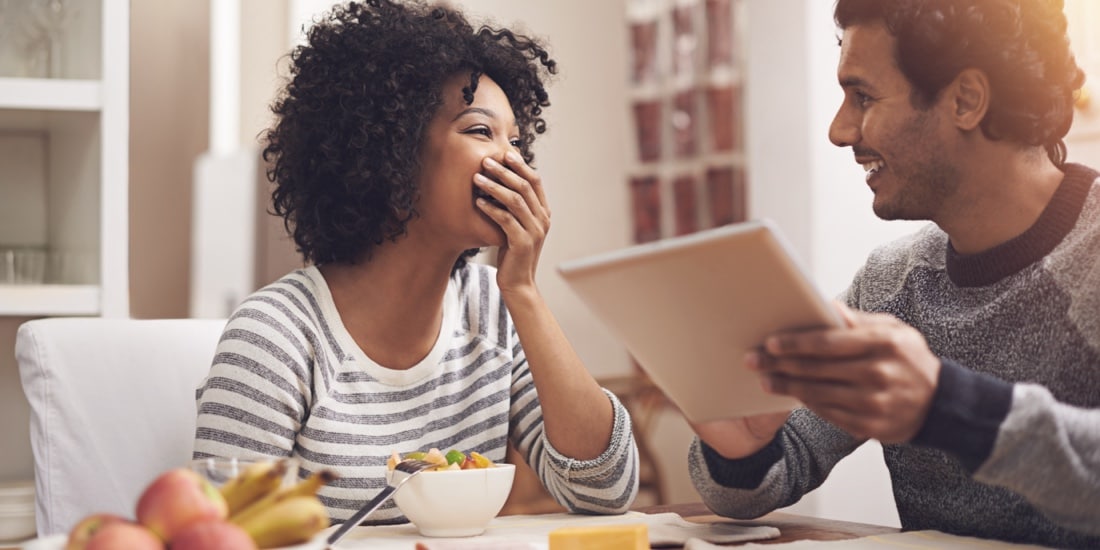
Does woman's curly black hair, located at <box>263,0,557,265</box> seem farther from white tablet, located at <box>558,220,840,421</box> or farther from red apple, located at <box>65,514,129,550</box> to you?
red apple, located at <box>65,514,129,550</box>

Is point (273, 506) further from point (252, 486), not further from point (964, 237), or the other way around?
point (964, 237)

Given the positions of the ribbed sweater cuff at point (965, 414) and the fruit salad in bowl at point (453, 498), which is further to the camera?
the fruit salad in bowl at point (453, 498)

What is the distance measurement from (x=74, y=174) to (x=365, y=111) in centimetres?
92

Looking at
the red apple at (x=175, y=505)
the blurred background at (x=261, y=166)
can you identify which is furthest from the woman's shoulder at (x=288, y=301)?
the red apple at (x=175, y=505)

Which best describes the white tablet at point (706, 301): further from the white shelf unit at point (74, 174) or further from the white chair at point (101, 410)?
the white shelf unit at point (74, 174)

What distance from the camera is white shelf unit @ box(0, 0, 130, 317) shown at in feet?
6.91

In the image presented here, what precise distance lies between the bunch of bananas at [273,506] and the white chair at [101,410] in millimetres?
676


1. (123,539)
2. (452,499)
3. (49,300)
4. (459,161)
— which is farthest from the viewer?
(49,300)

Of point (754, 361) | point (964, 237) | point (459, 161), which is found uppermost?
point (459, 161)

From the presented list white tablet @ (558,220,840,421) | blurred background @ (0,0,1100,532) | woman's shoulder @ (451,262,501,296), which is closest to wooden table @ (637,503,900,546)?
white tablet @ (558,220,840,421)

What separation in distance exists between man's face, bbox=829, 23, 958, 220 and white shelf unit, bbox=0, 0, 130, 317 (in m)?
1.44

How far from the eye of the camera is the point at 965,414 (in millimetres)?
953

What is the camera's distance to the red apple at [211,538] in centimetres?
75

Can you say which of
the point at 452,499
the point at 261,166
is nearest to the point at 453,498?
the point at 452,499
